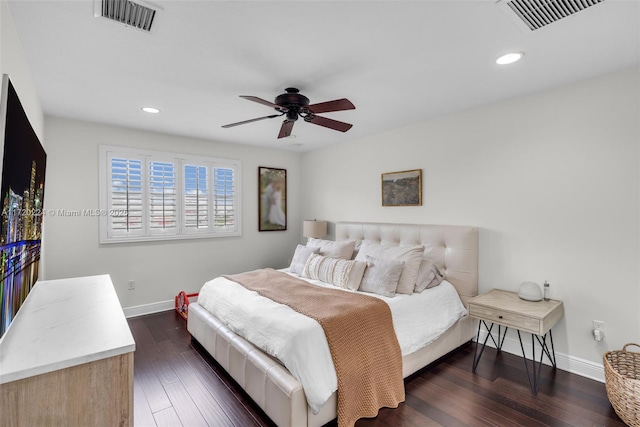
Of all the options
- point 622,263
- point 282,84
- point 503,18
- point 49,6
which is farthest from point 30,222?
point 622,263

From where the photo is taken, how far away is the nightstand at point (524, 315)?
2328 millimetres

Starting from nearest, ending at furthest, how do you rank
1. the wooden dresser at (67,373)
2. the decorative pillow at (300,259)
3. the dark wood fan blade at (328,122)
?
the wooden dresser at (67,373), the dark wood fan blade at (328,122), the decorative pillow at (300,259)

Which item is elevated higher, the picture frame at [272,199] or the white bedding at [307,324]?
the picture frame at [272,199]

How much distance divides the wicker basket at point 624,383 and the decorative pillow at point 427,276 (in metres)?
1.32

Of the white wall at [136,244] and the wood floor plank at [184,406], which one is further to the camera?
the white wall at [136,244]

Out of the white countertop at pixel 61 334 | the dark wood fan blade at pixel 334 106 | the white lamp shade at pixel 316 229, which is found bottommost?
the white countertop at pixel 61 334

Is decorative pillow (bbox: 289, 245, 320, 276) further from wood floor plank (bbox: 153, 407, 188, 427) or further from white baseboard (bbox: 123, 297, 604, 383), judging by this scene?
white baseboard (bbox: 123, 297, 604, 383)

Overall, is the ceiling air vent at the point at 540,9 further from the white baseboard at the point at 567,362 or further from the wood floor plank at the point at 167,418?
the wood floor plank at the point at 167,418

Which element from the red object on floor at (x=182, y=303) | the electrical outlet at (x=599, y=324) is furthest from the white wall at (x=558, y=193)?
the red object on floor at (x=182, y=303)

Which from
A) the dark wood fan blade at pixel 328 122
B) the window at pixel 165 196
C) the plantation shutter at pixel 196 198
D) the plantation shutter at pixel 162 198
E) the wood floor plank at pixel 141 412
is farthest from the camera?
the plantation shutter at pixel 196 198

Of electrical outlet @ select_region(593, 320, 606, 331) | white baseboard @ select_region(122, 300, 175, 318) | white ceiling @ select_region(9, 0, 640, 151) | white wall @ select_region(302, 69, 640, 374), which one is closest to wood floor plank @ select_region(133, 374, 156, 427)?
white baseboard @ select_region(122, 300, 175, 318)

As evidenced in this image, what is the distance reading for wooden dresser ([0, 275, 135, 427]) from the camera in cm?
102

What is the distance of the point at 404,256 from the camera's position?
3.17 m

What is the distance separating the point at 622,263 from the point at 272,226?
14.0ft
